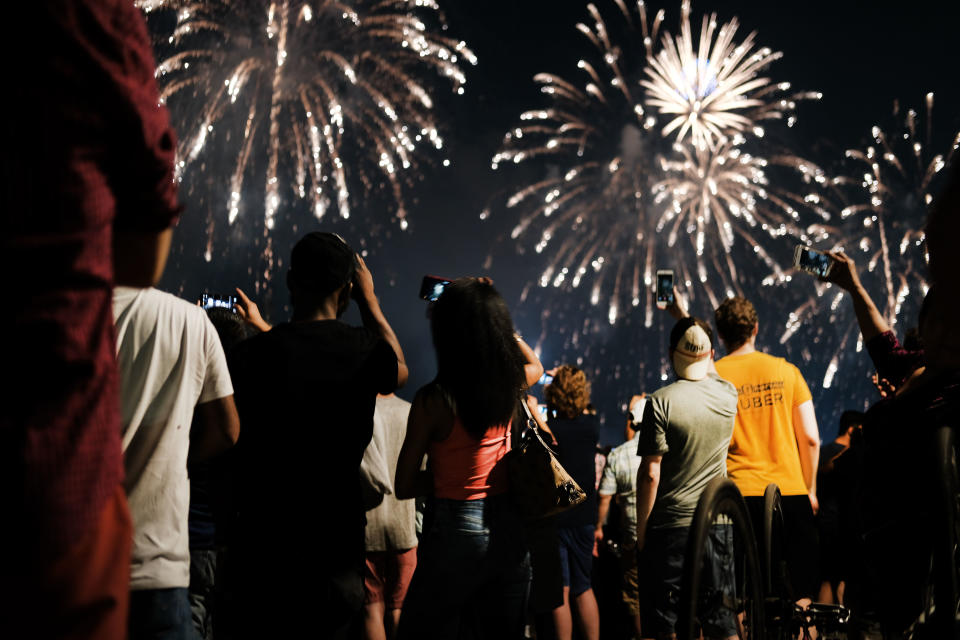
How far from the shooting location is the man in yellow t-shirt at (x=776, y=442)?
4.72m

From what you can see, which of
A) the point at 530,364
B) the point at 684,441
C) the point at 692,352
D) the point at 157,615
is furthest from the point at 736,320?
the point at 157,615

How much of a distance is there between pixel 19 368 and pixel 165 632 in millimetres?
1559

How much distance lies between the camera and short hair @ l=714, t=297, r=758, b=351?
505cm

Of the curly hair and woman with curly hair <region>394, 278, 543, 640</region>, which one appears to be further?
the curly hair

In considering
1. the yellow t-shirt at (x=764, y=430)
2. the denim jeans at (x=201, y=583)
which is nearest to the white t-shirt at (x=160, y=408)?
the denim jeans at (x=201, y=583)

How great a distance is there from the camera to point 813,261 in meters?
4.66

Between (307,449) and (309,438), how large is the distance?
0.04 metres

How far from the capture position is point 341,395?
289cm

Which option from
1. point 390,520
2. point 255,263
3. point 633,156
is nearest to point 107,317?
point 390,520

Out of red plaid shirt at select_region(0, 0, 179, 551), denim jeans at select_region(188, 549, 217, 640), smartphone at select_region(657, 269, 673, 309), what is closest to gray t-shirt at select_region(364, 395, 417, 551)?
denim jeans at select_region(188, 549, 217, 640)

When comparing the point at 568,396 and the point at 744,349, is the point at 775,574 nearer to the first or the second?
the point at 744,349

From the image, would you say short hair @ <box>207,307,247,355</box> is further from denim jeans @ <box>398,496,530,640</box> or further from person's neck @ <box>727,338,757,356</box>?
person's neck @ <box>727,338,757,356</box>

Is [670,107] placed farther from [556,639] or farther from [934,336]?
[934,336]

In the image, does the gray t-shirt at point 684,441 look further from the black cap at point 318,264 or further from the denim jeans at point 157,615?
the denim jeans at point 157,615
